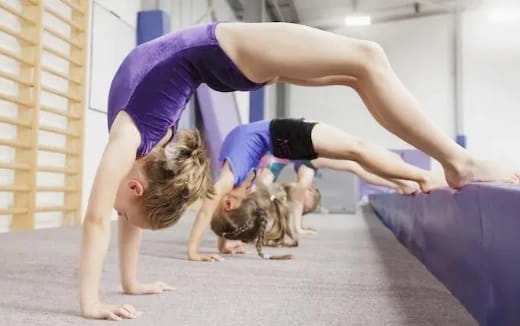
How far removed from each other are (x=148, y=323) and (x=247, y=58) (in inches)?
24.5

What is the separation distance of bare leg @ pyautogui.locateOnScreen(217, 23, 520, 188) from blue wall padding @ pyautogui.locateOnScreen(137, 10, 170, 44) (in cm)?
340

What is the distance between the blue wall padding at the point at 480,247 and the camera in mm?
729

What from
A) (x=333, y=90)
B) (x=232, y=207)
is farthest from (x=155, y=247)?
(x=333, y=90)

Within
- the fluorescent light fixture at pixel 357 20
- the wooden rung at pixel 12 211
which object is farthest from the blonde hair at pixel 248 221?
the fluorescent light fixture at pixel 357 20

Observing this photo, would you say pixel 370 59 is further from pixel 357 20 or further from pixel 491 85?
pixel 491 85

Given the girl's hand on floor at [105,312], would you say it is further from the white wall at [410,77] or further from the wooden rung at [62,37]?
the white wall at [410,77]

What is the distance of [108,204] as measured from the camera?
97cm

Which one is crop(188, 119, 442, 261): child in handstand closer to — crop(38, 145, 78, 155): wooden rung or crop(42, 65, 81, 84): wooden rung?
crop(38, 145, 78, 155): wooden rung

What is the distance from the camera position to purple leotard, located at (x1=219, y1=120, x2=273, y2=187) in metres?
2.12

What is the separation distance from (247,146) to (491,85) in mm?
6709

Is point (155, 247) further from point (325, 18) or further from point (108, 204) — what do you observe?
point (325, 18)

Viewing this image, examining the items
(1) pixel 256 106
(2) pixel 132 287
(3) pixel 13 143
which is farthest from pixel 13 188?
(1) pixel 256 106

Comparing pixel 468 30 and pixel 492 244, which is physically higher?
pixel 468 30

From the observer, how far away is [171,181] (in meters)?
1.06
